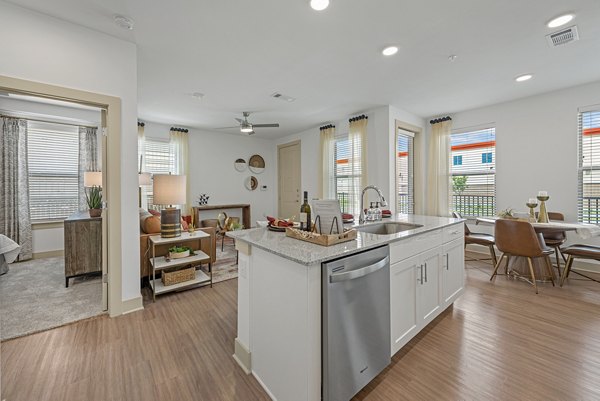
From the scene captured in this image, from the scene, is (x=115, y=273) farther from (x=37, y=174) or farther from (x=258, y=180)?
(x=258, y=180)

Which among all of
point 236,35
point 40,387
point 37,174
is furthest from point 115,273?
point 37,174

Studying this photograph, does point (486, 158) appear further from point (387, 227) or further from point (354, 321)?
point (354, 321)

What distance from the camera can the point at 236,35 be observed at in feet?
7.98

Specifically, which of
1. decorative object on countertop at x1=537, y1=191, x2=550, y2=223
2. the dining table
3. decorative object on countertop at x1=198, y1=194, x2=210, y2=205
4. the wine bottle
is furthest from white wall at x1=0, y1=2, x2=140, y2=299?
decorative object on countertop at x1=537, y1=191, x2=550, y2=223

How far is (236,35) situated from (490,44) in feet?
8.55

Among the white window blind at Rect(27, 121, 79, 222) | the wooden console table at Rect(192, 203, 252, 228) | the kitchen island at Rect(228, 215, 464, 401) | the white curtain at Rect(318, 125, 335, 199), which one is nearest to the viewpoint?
the kitchen island at Rect(228, 215, 464, 401)

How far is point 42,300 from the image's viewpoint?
2723 millimetres

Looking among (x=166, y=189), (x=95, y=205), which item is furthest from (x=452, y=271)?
(x=95, y=205)

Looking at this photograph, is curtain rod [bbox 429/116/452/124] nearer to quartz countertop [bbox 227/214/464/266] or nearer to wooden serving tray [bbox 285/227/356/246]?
quartz countertop [bbox 227/214/464/266]

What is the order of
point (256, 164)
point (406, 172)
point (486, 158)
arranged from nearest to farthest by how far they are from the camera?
point (486, 158) < point (406, 172) < point (256, 164)

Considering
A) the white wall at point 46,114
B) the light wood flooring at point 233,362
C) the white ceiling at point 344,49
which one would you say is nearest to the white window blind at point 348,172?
the white ceiling at point 344,49

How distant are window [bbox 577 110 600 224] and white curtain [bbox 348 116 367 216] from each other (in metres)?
3.12

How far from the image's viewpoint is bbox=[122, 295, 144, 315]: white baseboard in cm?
249

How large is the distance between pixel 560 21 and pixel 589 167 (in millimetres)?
2598
